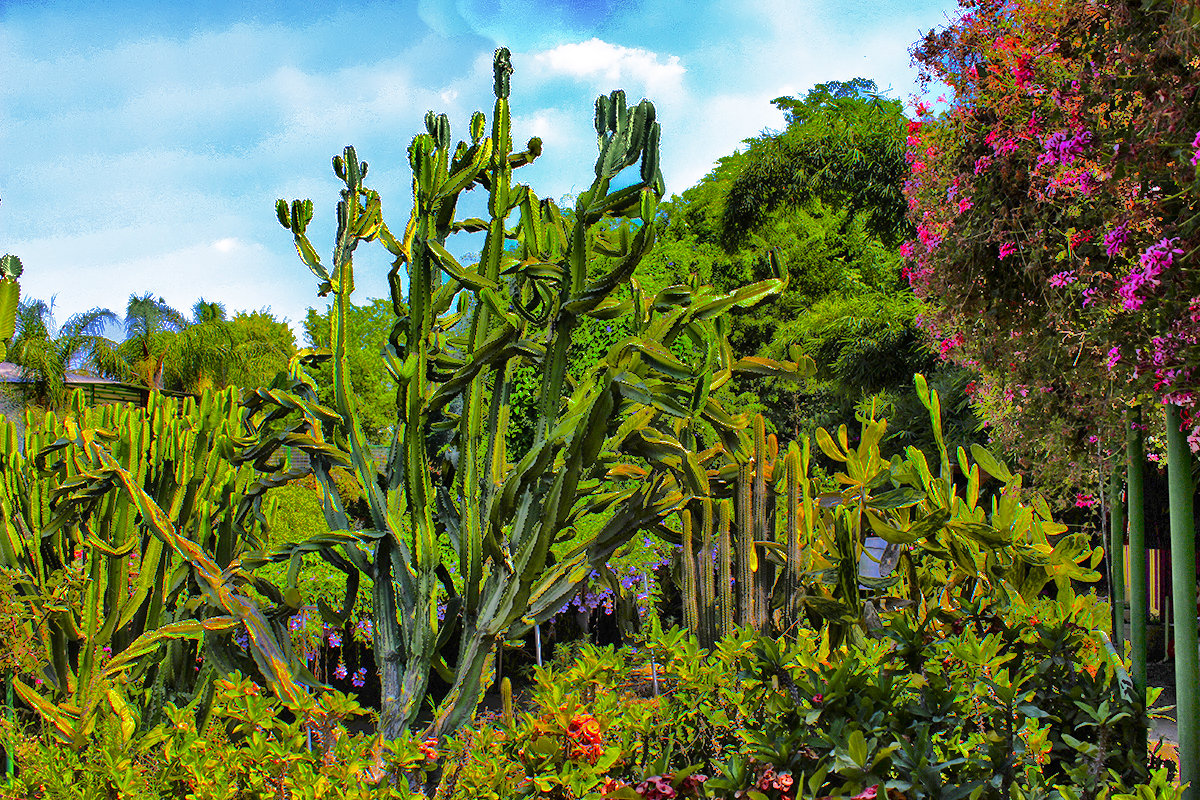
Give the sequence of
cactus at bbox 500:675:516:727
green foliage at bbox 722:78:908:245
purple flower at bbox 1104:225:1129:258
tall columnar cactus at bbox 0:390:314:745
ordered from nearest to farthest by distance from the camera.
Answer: cactus at bbox 500:675:516:727 < tall columnar cactus at bbox 0:390:314:745 < purple flower at bbox 1104:225:1129:258 < green foliage at bbox 722:78:908:245

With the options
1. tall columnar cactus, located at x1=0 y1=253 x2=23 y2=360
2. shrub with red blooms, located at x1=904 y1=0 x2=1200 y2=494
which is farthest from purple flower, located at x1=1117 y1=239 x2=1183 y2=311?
tall columnar cactus, located at x1=0 y1=253 x2=23 y2=360

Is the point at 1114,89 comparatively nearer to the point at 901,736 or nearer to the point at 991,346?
the point at 991,346

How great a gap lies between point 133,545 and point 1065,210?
3594 millimetres

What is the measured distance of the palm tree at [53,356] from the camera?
17656mm

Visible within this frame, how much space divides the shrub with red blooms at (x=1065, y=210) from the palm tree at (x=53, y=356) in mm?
17545

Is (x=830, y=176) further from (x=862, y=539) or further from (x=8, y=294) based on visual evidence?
(x=862, y=539)

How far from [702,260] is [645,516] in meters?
13.0

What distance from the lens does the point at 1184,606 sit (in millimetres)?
2709

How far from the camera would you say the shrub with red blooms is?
2.71m

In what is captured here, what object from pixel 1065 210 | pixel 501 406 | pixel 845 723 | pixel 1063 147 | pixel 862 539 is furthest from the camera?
pixel 1065 210

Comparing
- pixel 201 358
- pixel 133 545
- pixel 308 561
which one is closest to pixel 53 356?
pixel 201 358

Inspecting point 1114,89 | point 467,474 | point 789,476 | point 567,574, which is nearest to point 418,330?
point 467,474

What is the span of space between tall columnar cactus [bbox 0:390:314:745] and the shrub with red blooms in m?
2.97

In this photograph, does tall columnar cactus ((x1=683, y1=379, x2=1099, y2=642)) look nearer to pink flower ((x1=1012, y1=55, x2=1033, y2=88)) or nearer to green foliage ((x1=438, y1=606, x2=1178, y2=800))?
green foliage ((x1=438, y1=606, x2=1178, y2=800))
